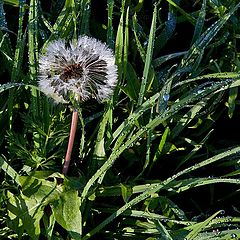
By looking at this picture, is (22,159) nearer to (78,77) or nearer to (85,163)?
(85,163)

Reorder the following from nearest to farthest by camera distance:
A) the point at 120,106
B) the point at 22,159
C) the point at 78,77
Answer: the point at 78,77 → the point at 22,159 → the point at 120,106

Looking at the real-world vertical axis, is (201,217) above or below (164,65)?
below

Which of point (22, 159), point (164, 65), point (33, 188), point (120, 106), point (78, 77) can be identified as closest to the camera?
point (78, 77)

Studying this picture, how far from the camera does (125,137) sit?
68.7 inches

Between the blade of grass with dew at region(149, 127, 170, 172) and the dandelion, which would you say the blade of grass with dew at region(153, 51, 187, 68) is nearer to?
the blade of grass with dew at region(149, 127, 170, 172)

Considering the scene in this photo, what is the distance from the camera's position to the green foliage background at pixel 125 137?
165 centimetres

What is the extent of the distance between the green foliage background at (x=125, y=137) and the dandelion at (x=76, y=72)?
0.36 ft

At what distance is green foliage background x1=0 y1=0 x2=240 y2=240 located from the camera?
165cm

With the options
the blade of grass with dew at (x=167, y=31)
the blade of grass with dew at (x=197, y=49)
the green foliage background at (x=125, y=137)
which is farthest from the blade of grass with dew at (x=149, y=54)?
the blade of grass with dew at (x=167, y=31)

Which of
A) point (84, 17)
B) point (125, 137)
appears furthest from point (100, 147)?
point (84, 17)

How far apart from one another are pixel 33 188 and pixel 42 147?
14 cm

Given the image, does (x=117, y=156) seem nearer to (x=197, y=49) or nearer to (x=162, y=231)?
(x=162, y=231)

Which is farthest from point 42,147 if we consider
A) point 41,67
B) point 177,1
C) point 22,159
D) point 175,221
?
point 177,1

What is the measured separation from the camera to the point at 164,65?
2.04 meters
